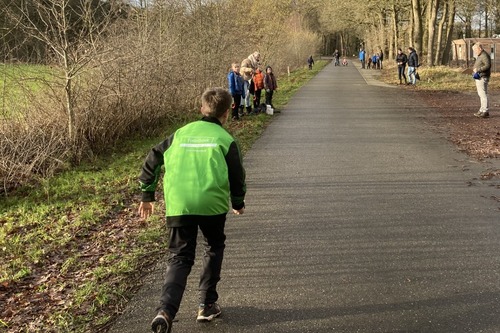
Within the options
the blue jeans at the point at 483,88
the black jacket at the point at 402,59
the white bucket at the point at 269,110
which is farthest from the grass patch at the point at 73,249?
the black jacket at the point at 402,59

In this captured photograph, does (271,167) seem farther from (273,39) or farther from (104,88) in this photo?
(273,39)

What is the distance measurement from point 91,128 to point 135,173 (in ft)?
7.19

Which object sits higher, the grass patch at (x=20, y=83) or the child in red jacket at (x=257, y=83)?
the grass patch at (x=20, y=83)

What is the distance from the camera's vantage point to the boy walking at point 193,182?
3.28 metres

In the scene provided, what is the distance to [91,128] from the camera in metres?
10.1

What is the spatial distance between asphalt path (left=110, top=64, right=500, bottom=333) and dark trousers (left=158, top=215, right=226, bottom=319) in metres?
0.32

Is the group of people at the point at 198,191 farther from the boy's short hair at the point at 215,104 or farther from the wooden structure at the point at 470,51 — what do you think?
the wooden structure at the point at 470,51

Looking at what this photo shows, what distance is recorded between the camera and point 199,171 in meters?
3.28

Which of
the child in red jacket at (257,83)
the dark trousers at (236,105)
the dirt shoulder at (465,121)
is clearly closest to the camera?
the dirt shoulder at (465,121)

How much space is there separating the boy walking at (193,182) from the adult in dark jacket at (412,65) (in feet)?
69.4

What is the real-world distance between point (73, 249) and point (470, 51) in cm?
4861

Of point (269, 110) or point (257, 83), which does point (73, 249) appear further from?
point (257, 83)

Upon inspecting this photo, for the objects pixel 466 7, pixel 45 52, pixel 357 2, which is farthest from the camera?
pixel 357 2

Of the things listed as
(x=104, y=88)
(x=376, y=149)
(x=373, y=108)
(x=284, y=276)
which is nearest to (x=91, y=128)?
(x=104, y=88)
